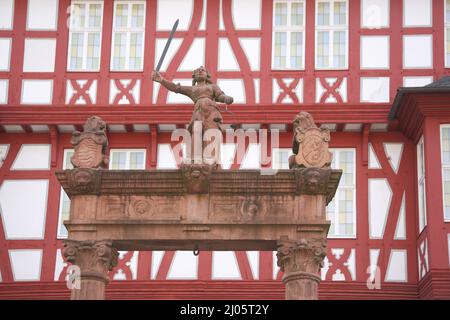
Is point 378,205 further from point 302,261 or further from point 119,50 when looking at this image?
point 302,261

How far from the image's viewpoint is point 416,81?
2712 centimetres

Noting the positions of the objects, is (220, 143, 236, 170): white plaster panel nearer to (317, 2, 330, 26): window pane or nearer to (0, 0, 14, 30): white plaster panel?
(317, 2, 330, 26): window pane

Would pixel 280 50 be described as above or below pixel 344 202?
above

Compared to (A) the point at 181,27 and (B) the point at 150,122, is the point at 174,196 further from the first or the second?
(A) the point at 181,27

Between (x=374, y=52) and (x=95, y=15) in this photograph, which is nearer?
(x=374, y=52)

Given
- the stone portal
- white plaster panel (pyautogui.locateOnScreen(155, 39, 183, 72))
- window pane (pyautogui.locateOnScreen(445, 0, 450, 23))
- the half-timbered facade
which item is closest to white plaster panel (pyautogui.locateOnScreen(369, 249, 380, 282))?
the half-timbered facade

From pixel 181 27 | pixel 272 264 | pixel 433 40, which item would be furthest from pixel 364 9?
pixel 272 264

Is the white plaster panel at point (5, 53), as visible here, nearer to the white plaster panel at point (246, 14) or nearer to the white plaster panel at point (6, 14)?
the white plaster panel at point (6, 14)

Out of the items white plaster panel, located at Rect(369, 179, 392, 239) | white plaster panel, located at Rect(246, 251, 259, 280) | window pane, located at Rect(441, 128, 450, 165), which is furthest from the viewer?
white plaster panel, located at Rect(369, 179, 392, 239)

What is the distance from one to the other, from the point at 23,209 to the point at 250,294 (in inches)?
226

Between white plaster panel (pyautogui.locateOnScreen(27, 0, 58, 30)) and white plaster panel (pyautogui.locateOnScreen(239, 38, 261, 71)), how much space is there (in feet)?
15.3

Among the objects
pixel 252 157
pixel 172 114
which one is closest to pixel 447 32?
pixel 252 157

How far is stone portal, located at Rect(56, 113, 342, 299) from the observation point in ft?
61.7

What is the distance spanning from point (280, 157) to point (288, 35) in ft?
10.0
